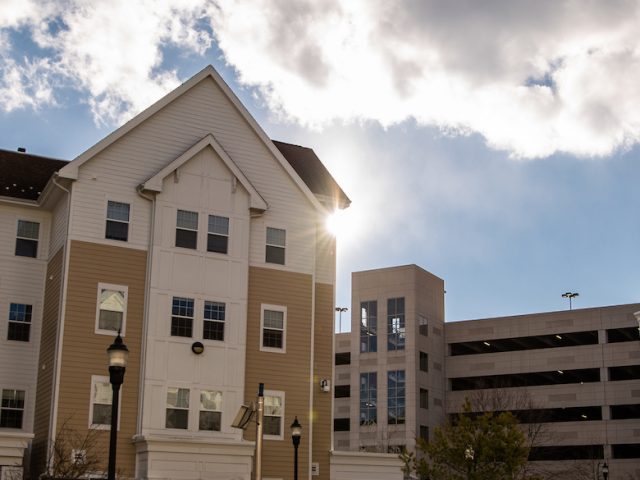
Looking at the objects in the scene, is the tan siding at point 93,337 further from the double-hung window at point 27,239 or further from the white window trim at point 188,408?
the double-hung window at point 27,239

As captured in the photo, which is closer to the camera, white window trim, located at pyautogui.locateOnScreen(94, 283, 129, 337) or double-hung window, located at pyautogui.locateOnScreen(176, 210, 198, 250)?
white window trim, located at pyautogui.locateOnScreen(94, 283, 129, 337)

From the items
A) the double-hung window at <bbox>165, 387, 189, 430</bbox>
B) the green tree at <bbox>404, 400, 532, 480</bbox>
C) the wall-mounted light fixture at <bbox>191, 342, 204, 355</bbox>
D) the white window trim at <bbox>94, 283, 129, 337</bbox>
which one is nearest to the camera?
the green tree at <bbox>404, 400, 532, 480</bbox>

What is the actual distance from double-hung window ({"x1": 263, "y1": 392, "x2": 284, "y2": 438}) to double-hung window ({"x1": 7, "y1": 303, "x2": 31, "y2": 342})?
1015 centimetres

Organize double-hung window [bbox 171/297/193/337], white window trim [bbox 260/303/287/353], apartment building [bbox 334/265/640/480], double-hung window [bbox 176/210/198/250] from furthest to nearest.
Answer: apartment building [bbox 334/265/640/480] → white window trim [bbox 260/303/287/353] → double-hung window [bbox 176/210/198/250] → double-hung window [bbox 171/297/193/337]

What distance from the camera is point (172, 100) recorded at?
43875 millimetres

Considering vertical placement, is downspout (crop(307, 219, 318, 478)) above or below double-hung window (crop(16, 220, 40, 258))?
below

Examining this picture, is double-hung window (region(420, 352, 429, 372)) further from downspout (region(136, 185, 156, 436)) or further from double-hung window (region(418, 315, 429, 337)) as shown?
downspout (region(136, 185, 156, 436))

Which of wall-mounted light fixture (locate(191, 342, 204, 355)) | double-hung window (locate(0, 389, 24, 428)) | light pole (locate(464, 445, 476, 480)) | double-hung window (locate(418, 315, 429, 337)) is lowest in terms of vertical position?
light pole (locate(464, 445, 476, 480))

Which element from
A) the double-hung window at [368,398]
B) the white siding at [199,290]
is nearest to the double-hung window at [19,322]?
the white siding at [199,290]

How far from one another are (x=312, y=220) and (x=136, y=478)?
13.8 metres

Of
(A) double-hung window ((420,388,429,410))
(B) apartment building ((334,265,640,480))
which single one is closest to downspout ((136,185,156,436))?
(B) apartment building ((334,265,640,480))

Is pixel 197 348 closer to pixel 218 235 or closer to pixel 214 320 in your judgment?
pixel 214 320

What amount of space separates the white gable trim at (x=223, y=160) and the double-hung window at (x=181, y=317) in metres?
4.61

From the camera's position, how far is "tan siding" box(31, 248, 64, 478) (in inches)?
1558
